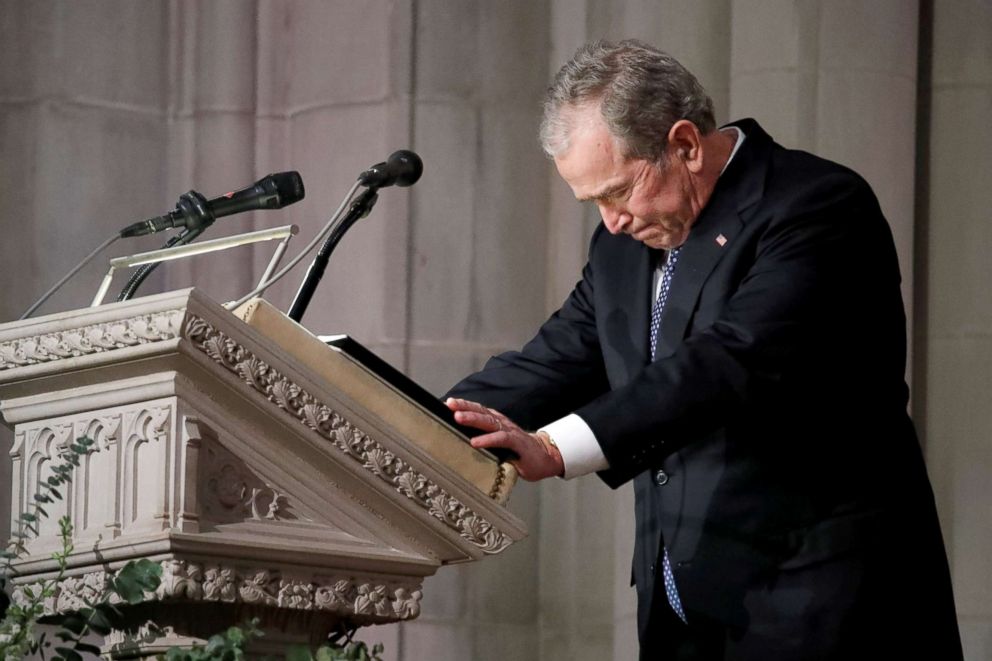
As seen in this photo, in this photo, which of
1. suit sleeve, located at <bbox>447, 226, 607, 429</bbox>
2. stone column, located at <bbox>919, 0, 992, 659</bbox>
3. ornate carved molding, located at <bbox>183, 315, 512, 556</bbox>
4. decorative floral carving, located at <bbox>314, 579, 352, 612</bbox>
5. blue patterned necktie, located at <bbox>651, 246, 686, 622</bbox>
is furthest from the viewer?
stone column, located at <bbox>919, 0, 992, 659</bbox>

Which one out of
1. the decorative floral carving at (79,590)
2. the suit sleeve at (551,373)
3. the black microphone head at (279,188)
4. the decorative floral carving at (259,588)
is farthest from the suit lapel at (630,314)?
the decorative floral carving at (79,590)

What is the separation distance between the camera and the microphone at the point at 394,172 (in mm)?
3512

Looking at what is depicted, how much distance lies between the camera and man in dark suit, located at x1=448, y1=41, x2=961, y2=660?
324cm

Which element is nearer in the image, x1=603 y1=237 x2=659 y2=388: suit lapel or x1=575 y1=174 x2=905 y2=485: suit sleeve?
x1=575 y1=174 x2=905 y2=485: suit sleeve

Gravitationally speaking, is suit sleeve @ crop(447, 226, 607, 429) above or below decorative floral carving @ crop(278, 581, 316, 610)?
above

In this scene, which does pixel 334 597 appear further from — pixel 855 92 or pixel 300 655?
pixel 855 92

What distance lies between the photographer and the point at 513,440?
10.3 ft

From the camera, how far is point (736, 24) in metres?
5.86

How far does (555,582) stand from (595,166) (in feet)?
9.42

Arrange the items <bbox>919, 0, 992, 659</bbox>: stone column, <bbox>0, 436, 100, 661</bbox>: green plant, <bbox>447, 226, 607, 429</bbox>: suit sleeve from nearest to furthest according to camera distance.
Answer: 1. <bbox>0, 436, 100, 661</bbox>: green plant
2. <bbox>447, 226, 607, 429</bbox>: suit sleeve
3. <bbox>919, 0, 992, 659</bbox>: stone column

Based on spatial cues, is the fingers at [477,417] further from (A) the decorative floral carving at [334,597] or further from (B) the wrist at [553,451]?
(A) the decorative floral carving at [334,597]

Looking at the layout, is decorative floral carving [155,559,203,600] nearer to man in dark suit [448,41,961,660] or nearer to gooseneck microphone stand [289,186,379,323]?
man in dark suit [448,41,961,660]

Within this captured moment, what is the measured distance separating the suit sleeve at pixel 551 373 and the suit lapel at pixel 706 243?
11.4 inches

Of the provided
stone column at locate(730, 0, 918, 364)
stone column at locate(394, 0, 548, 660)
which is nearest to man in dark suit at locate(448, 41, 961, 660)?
stone column at locate(730, 0, 918, 364)
